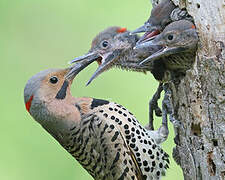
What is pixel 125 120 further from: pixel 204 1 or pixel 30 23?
pixel 30 23

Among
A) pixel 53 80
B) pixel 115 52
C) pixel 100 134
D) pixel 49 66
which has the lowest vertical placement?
pixel 100 134

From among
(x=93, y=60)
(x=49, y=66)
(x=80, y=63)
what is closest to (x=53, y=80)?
(x=80, y=63)

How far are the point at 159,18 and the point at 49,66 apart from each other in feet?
8.40

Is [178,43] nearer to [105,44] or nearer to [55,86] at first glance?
[105,44]

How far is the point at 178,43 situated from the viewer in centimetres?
410

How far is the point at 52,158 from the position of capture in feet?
20.7

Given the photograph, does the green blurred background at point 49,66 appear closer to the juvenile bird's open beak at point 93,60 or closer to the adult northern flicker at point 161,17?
the juvenile bird's open beak at point 93,60

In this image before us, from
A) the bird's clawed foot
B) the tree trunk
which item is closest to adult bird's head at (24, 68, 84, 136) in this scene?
the bird's clawed foot

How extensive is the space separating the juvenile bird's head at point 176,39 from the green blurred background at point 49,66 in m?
1.99

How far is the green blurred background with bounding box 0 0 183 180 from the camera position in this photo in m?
6.19

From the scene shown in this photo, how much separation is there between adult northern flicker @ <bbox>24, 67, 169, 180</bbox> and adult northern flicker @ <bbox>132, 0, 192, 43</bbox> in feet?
2.30

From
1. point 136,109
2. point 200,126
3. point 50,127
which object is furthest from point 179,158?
point 136,109

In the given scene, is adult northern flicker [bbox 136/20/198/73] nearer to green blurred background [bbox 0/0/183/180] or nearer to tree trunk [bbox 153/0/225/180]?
tree trunk [bbox 153/0/225/180]

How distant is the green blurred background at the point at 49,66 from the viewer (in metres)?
6.19
